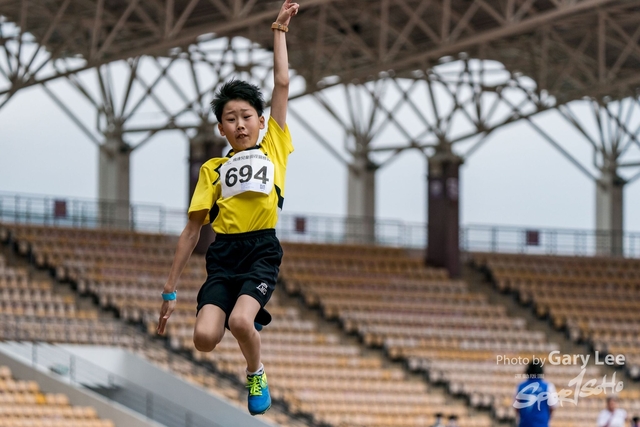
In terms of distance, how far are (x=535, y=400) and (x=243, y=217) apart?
17.9 feet

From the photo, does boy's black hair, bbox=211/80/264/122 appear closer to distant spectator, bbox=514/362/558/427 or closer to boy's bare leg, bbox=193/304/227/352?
boy's bare leg, bbox=193/304/227/352

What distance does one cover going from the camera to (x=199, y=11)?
89.8 feet

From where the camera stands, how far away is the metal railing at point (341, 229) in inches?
1120

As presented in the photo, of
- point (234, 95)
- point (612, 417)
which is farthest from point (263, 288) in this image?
point (612, 417)

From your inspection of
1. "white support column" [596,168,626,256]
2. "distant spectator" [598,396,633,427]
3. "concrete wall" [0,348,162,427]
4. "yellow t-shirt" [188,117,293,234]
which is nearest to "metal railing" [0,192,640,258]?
"white support column" [596,168,626,256]

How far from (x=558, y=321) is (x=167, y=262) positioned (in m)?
8.29

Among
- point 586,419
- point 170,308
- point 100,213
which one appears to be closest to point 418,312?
point 586,419

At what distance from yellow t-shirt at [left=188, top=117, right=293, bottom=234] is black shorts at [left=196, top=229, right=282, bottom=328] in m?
0.05

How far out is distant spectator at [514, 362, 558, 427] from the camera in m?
11.8

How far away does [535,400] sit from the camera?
11805 millimetres

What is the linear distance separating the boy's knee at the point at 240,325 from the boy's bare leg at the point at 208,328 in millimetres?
74

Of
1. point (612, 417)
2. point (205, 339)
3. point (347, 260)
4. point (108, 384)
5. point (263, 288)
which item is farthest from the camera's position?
point (347, 260)

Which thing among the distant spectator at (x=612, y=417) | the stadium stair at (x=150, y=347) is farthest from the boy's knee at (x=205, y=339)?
the stadium stair at (x=150, y=347)

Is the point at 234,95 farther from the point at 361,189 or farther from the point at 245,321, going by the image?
the point at 361,189
